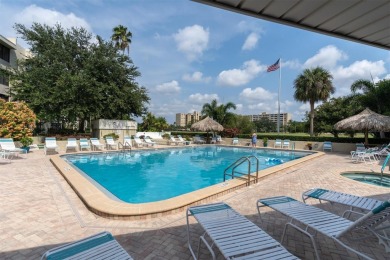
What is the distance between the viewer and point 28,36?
21.1m

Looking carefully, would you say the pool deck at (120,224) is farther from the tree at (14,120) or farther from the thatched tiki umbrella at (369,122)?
the thatched tiki umbrella at (369,122)

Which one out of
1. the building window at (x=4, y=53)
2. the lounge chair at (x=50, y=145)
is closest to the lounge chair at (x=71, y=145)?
the lounge chair at (x=50, y=145)

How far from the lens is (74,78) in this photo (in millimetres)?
19000

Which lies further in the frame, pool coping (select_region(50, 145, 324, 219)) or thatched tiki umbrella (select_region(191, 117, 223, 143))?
thatched tiki umbrella (select_region(191, 117, 223, 143))

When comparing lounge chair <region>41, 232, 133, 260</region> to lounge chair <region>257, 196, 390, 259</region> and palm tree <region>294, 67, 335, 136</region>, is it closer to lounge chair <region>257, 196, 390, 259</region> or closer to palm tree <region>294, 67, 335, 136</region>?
lounge chair <region>257, 196, 390, 259</region>

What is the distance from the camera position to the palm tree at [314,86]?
2492 centimetres

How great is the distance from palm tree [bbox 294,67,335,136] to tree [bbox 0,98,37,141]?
2588 cm

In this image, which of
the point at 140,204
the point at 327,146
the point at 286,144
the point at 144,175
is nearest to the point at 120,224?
the point at 140,204

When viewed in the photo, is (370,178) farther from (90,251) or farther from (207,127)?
(207,127)

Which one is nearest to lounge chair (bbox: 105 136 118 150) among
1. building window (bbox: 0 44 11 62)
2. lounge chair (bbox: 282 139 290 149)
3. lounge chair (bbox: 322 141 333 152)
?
lounge chair (bbox: 282 139 290 149)

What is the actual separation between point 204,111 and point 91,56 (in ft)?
50.4

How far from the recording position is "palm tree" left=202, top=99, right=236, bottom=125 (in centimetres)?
3027

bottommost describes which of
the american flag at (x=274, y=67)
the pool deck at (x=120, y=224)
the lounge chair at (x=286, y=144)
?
the pool deck at (x=120, y=224)

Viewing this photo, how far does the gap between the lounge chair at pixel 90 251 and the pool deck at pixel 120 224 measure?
2.78 ft
